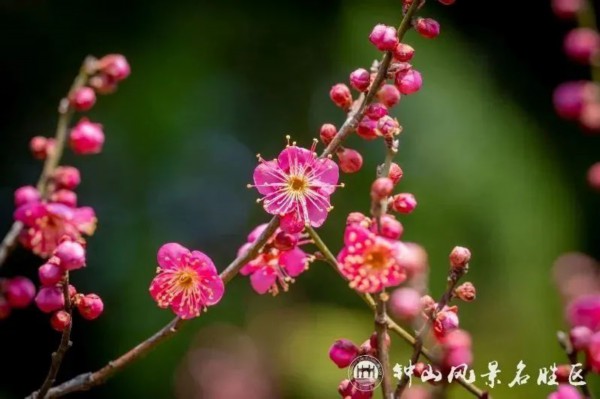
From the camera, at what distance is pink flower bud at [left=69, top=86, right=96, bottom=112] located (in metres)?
1.03

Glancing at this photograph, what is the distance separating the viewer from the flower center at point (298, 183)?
817 millimetres

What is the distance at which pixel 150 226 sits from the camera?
2.94 m

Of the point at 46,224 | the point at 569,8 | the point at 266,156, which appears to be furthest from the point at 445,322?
the point at 266,156

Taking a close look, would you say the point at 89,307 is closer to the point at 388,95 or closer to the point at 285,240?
the point at 285,240

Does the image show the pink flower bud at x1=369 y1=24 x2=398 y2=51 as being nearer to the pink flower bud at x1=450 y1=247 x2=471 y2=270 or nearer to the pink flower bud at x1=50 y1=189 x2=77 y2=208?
the pink flower bud at x1=450 y1=247 x2=471 y2=270

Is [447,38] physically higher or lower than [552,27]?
lower

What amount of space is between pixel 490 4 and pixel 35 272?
1738 millimetres

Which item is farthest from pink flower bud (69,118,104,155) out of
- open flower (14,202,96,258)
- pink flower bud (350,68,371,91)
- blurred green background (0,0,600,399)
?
blurred green background (0,0,600,399)

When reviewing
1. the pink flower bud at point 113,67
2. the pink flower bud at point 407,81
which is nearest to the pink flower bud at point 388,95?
the pink flower bud at point 407,81

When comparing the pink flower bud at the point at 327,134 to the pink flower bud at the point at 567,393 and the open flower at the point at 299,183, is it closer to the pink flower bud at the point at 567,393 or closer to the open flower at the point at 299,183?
the open flower at the point at 299,183

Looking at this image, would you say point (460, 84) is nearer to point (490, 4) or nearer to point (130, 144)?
point (490, 4)

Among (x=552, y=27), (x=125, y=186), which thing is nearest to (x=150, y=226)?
(x=125, y=186)

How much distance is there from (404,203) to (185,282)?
0.81 ft

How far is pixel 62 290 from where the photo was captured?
789mm
